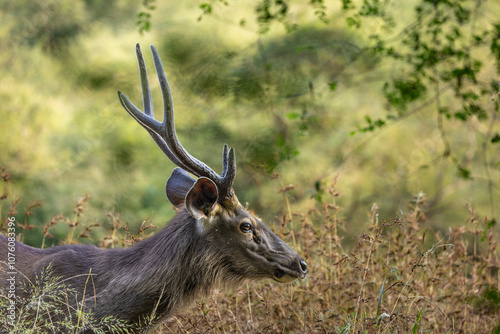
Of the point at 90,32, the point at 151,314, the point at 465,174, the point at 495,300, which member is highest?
the point at 495,300

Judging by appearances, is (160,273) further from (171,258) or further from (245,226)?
(245,226)

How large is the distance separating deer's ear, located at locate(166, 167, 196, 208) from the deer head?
0.23 m

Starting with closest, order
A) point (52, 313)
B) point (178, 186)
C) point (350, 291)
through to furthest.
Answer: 1. point (52, 313)
2. point (178, 186)
3. point (350, 291)

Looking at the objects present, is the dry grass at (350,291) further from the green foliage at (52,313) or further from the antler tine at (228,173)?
the antler tine at (228,173)

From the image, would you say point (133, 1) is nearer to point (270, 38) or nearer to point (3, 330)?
point (270, 38)

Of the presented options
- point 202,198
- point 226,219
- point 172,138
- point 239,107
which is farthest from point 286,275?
point 239,107

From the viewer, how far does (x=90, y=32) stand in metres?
14.3

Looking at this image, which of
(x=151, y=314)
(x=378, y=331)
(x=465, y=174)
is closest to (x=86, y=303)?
(x=151, y=314)

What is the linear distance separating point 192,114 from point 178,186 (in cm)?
660

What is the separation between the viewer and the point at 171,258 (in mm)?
3988

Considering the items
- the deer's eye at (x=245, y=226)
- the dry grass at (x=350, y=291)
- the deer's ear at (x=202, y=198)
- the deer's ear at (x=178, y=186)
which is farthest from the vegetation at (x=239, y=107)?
the deer's ear at (x=202, y=198)

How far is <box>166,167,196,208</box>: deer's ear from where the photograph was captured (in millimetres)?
4500

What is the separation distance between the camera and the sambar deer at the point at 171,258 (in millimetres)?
3900

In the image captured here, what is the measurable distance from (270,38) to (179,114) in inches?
105
